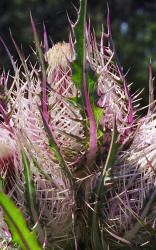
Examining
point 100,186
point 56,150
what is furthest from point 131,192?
point 56,150

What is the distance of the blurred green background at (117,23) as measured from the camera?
320 inches

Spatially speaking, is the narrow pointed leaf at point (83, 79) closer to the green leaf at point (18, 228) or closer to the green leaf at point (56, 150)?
the green leaf at point (56, 150)

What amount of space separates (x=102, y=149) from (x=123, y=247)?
0.21m

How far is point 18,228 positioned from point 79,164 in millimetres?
178

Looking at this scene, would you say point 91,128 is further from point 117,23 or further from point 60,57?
point 117,23

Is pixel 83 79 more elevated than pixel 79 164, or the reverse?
pixel 83 79

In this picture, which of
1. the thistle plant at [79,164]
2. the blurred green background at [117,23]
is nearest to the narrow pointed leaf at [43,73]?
the thistle plant at [79,164]

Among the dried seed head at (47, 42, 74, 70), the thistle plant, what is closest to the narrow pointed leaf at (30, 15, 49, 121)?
Answer: the thistle plant

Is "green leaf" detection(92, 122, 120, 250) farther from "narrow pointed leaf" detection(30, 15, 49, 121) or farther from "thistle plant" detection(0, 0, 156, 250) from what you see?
"narrow pointed leaf" detection(30, 15, 49, 121)

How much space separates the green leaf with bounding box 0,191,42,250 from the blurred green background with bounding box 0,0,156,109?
682cm

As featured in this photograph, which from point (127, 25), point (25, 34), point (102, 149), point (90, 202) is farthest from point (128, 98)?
point (127, 25)

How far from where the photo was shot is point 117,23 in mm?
9445

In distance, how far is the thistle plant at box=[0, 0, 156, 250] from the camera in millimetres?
953

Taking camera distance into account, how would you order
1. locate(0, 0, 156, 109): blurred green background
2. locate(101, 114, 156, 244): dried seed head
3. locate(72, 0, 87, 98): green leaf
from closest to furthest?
locate(72, 0, 87, 98): green leaf → locate(101, 114, 156, 244): dried seed head → locate(0, 0, 156, 109): blurred green background
